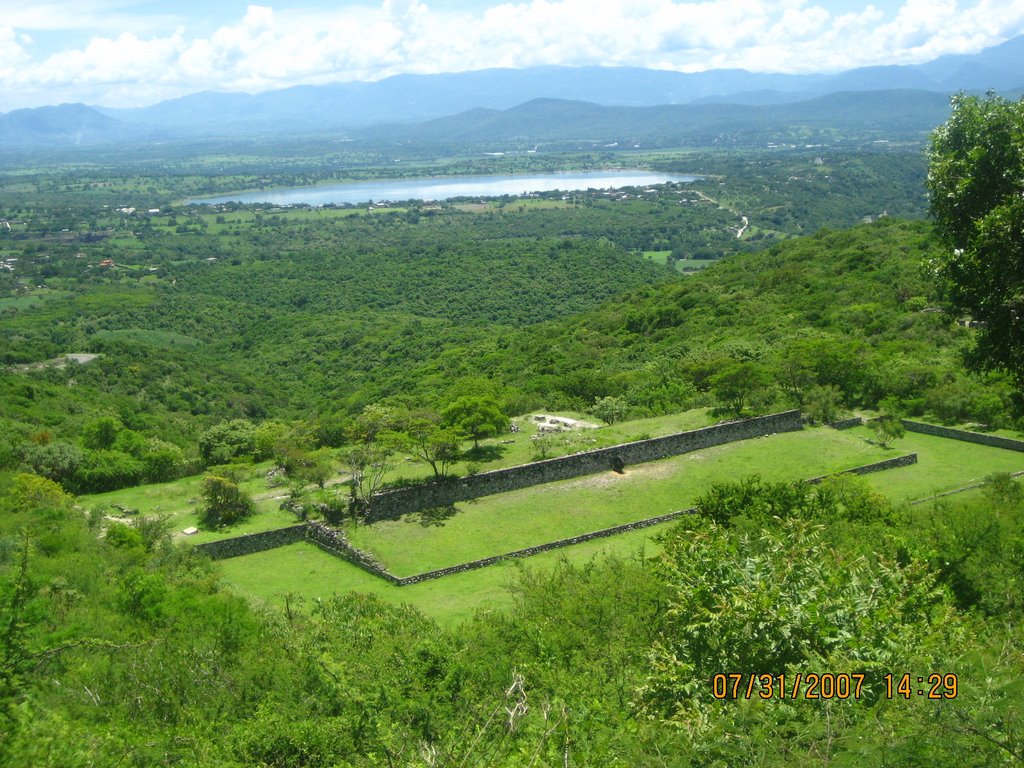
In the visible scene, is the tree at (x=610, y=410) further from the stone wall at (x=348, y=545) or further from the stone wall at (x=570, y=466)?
the stone wall at (x=348, y=545)

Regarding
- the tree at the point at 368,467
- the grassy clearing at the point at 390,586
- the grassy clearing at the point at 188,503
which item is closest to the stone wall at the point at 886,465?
the grassy clearing at the point at 390,586

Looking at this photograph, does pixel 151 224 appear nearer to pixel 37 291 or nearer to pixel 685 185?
pixel 37 291

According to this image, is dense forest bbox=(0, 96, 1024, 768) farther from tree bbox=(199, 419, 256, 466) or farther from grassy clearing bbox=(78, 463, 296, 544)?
grassy clearing bbox=(78, 463, 296, 544)

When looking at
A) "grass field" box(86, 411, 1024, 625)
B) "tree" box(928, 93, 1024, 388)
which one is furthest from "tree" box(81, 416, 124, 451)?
"tree" box(928, 93, 1024, 388)

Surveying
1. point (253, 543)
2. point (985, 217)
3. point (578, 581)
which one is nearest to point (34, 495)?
point (253, 543)

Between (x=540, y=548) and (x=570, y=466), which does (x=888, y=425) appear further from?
(x=540, y=548)

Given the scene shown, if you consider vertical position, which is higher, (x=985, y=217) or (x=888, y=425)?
(x=985, y=217)
